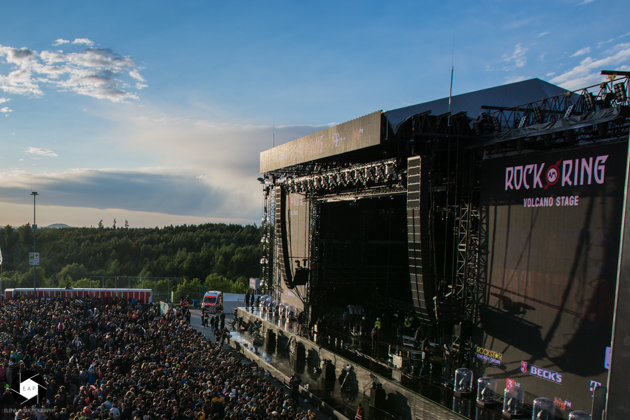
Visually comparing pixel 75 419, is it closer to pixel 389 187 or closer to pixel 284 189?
pixel 389 187

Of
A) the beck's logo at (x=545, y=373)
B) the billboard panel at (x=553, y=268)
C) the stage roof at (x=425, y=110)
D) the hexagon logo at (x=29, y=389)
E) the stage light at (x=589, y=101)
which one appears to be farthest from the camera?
the stage roof at (x=425, y=110)

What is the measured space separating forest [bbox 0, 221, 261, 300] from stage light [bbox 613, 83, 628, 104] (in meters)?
54.1

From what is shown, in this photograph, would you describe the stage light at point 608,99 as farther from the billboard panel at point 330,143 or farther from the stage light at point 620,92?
the billboard panel at point 330,143

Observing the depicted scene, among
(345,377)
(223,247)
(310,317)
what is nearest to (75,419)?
(345,377)

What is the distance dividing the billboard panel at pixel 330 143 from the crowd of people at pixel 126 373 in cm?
885

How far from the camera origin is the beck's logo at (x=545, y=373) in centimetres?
1101

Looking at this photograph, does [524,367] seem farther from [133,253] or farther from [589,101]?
[133,253]

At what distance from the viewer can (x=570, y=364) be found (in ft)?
35.3

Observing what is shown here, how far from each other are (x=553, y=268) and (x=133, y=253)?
8489cm

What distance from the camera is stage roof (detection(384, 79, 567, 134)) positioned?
1602 cm

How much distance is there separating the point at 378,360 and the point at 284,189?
35.0ft

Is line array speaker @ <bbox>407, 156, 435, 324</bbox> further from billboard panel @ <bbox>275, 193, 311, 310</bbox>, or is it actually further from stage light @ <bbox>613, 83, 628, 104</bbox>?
billboard panel @ <bbox>275, 193, 311, 310</bbox>

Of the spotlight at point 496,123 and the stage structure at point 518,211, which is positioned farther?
→ the spotlight at point 496,123

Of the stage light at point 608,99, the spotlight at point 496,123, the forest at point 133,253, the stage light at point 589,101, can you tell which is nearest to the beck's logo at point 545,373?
the stage light at point 589,101
